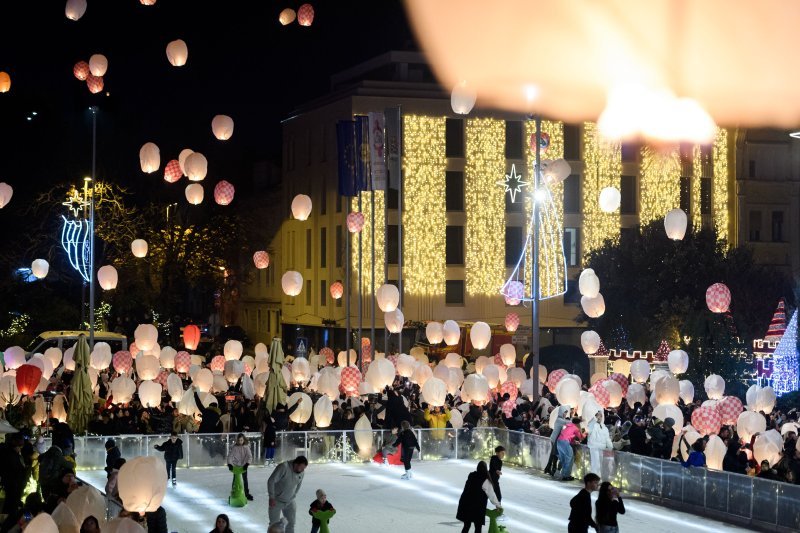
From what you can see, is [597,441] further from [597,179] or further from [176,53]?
[597,179]

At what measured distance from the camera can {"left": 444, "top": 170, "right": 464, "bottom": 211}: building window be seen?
200 ft

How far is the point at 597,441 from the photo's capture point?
24.3 m

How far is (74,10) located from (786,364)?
1834cm

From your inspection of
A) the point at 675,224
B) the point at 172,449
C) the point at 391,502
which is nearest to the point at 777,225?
the point at 675,224

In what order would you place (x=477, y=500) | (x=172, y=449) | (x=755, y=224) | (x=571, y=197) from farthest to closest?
(x=755, y=224), (x=571, y=197), (x=172, y=449), (x=477, y=500)

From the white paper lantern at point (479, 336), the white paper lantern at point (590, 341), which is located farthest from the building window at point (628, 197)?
the white paper lantern at point (479, 336)

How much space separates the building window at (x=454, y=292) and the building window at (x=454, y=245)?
2.64 feet

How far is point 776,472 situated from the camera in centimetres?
2056

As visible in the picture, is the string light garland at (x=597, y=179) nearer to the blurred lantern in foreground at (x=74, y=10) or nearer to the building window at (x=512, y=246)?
the building window at (x=512, y=246)

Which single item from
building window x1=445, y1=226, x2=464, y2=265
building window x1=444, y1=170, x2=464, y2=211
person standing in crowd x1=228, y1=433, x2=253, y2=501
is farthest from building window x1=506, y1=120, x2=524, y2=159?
person standing in crowd x1=228, y1=433, x2=253, y2=501

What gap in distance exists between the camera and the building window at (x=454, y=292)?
6122 cm

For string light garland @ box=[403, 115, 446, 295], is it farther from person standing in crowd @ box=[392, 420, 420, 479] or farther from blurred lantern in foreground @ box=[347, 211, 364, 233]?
person standing in crowd @ box=[392, 420, 420, 479]

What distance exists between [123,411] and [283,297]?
40649 mm

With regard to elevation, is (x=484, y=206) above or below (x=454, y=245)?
above
